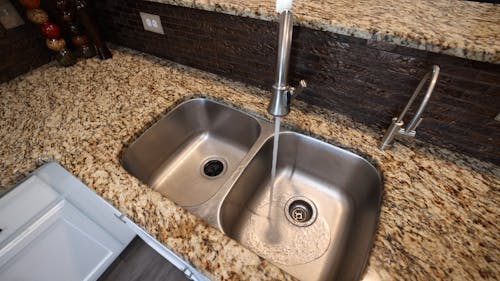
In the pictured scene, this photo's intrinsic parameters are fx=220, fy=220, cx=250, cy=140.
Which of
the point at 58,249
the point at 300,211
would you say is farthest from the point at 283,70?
the point at 58,249

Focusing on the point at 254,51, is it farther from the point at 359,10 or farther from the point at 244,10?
the point at 359,10

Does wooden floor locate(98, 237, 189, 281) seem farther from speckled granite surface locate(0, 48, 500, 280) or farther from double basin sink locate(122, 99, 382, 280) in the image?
speckled granite surface locate(0, 48, 500, 280)

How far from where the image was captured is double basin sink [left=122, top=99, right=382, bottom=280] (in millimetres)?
699

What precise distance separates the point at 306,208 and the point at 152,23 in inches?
41.9

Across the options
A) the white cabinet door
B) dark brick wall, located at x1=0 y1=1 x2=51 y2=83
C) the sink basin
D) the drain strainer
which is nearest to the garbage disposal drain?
the sink basin

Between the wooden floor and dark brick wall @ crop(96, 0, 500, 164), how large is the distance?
122 centimetres

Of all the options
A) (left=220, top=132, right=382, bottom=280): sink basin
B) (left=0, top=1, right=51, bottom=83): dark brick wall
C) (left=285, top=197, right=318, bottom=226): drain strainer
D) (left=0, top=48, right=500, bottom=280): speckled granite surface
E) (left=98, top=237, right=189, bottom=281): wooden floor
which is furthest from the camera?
(left=98, top=237, right=189, bottom=281): wooden floor

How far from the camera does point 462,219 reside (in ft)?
1.77

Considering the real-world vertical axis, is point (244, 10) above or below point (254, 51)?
above

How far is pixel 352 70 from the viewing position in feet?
2.33

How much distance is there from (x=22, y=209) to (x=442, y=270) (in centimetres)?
123

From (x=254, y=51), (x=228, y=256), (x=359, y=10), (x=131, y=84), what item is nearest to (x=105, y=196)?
(x=228, y=256)

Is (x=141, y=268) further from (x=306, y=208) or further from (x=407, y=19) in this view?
(x=407, y=19)

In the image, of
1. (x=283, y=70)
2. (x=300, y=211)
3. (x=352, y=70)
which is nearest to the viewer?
(x=283, y=70)
